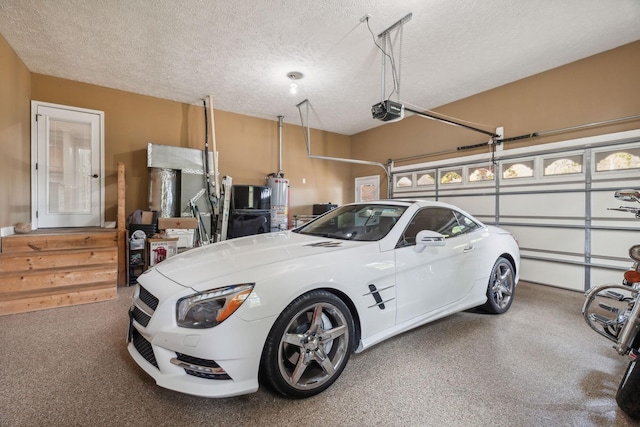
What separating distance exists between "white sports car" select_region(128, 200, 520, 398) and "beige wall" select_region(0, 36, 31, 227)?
343 cm

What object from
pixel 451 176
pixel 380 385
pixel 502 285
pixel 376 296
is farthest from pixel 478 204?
pixel 380 385

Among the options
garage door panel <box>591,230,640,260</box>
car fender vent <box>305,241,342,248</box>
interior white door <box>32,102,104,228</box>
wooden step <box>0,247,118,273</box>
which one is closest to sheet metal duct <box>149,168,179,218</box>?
interior white door <box>32,102,104,228</box>

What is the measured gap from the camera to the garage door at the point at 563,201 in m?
3.58

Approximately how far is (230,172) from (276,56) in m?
2.90

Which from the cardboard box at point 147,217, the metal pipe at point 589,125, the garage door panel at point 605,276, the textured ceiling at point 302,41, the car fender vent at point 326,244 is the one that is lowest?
the garage door panel at point 605,276

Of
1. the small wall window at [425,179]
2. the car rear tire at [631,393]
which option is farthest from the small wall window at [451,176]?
the car rear tire at [631,393]

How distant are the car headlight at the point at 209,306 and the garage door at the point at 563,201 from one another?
15.6 feet

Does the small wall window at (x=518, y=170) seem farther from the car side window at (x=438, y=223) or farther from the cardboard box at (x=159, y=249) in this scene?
the cardboard box at (x=159, y=249)

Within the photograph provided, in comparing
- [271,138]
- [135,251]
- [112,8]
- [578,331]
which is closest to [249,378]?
[578,331]

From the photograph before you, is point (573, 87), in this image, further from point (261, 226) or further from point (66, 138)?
point (66, 138)

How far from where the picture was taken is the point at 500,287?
2.92 m

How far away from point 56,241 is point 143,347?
9.99 feet

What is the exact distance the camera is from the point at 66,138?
450 cm

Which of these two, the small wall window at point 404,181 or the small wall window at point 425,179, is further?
the small wall window at point 404,181
